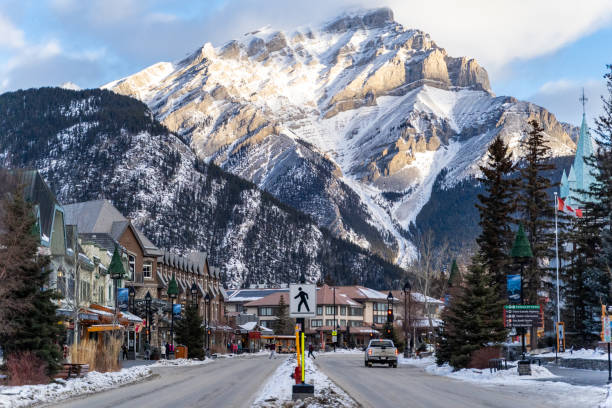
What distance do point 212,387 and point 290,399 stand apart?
8.00 meters

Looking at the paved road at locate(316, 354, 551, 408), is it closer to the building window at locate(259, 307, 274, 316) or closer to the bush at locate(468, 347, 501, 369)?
the bush at locate(468, 347, 501, 369)

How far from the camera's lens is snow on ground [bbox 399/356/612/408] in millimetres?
21797

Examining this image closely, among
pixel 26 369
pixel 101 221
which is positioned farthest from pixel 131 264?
pixel 26 369

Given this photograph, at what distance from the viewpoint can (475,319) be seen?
40.6m

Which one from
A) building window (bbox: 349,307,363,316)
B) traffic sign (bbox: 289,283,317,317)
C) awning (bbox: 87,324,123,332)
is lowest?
building window (bbox: 349,307,363,316)

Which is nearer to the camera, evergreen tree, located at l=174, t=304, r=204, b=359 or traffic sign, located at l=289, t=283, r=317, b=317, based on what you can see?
traffic sign, located at l=289, t=283, r=317, b=317

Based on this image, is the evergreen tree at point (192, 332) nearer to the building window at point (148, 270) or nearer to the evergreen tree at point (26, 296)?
the building window at point (148, 270)

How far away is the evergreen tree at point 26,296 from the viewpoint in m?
28.2

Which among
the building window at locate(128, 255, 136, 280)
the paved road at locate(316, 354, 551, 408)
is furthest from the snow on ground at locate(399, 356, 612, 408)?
the building window at locate(128, 255, 136, 280)

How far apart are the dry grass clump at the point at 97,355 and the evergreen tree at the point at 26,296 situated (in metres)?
4.71

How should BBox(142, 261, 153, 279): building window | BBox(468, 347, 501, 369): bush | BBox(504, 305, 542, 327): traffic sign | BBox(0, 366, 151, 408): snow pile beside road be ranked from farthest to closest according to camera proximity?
BBox(142, 261, 153, 279): building window < BBox(468, 347, 501, 369): bush < BBox(504, 305, 542, 327): traffic sign < BBox(0, 366, 151, 408): snow pile beside road

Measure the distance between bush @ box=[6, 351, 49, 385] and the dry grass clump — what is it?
6411 millimetres

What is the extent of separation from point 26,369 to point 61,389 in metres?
1.72

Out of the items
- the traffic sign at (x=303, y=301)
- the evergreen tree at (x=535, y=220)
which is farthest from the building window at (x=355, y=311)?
the traffic sign at (x=303, y=301)
